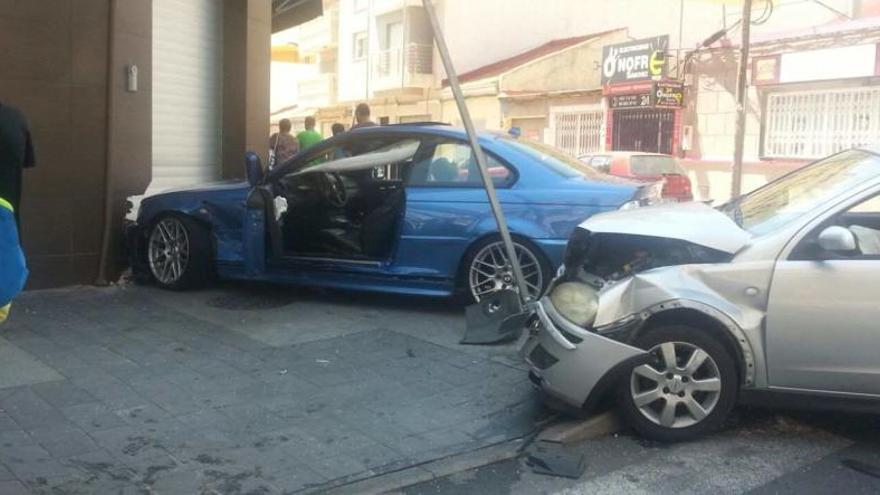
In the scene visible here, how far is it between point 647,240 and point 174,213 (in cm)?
481

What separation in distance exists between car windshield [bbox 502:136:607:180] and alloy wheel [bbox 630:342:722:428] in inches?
105

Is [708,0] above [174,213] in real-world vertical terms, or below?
above

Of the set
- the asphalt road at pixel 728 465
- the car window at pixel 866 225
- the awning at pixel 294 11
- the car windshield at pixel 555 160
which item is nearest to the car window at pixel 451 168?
the car windshield at pixel 555 160

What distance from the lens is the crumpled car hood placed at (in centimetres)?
451

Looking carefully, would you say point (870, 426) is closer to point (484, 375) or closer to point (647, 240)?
point (647, 240)

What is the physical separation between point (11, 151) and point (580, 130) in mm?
20206

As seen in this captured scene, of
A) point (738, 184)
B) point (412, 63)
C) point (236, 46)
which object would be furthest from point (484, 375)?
point (412, 63)

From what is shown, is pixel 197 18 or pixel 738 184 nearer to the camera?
pixel 197 18

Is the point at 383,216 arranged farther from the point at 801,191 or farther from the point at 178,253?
the point at 801,191

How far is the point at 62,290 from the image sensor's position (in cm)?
→ 782

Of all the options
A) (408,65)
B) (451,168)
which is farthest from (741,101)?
(408,65)

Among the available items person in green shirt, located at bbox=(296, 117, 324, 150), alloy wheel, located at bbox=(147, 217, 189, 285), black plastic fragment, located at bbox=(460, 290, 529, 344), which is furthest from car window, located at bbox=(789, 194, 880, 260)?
person in green shirt, located at bbox=(296, 117, 324, 150)

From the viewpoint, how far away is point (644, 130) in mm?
22891

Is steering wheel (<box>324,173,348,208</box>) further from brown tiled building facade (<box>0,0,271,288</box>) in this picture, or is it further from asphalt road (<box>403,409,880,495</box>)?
asphalt road (<box>403,409,880,495</box>)
